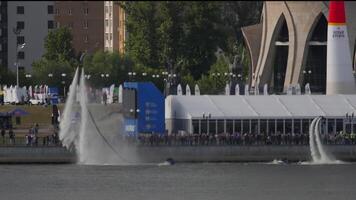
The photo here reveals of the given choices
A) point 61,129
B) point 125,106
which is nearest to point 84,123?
point 61,129

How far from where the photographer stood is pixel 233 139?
114 meters

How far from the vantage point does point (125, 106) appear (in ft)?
396

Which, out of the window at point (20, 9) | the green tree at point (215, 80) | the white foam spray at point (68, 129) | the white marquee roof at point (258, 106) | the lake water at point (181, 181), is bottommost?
the lake water at point (181, 181)

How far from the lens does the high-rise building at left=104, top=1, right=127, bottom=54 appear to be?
189m

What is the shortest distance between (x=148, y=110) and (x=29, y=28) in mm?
59412

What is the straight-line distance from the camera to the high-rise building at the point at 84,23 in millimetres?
179500

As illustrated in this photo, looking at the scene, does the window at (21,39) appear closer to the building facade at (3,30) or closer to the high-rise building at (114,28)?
the building facade at (3,30)

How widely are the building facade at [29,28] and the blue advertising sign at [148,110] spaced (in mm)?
Result: 56346

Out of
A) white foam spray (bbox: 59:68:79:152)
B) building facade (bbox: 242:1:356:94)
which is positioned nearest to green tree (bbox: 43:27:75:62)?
building facade (bbox: 242:1:356:94)

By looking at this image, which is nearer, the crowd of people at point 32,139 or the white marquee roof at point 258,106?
the crowd of people at point 32,139

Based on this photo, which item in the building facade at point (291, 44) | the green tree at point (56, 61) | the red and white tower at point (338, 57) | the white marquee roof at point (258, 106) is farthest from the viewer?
the green tree at point (56, 61)

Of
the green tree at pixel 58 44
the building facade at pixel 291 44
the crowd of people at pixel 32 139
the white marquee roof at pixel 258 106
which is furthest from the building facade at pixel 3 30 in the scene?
the crowd of people at pixel 32 139

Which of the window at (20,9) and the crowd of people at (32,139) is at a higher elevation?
the window at (20,9)

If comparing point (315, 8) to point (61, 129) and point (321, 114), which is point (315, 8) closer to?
point (321, 114)
